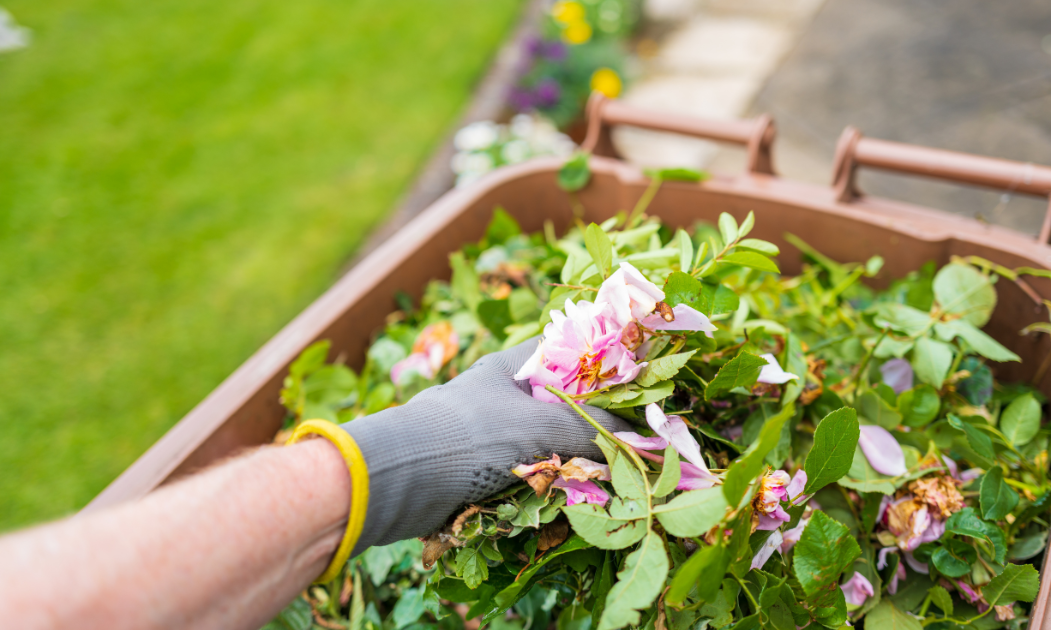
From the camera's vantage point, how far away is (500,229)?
113 cm

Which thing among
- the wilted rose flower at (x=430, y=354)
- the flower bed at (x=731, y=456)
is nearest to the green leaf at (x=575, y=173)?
the flower bed at (x=731, y=456)

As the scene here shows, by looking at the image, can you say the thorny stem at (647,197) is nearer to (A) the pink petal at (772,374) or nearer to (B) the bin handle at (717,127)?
(B) the bin handle at (717,127)

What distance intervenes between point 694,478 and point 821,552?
0.13m

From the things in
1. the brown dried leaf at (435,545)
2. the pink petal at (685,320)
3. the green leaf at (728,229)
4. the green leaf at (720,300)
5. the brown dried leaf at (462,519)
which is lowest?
the brown dried leaf at (435,545)

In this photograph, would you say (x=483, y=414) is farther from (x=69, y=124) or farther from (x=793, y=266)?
(x=69, y=124)

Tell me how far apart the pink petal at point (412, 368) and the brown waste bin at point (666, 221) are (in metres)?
0.18

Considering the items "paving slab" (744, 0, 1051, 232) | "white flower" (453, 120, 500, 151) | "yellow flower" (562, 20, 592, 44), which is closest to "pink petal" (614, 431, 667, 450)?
"white flower" (453, 120, 500, 151)

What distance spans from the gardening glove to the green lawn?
1686mm

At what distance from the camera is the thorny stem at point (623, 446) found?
546 mm

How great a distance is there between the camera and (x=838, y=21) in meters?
2.75

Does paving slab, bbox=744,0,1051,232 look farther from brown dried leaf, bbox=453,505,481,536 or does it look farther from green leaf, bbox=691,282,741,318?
brown dried leaf, bbox=453,505,481,536

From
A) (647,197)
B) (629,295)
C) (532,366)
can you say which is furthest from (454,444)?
(647,197)

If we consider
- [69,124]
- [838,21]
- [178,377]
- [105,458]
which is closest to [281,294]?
[178,377]

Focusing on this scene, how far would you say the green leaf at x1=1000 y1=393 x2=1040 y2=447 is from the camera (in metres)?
0.77
